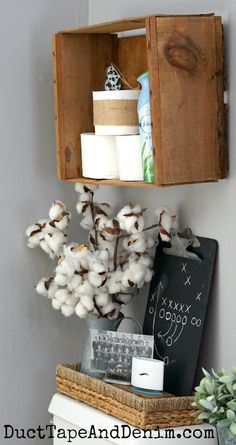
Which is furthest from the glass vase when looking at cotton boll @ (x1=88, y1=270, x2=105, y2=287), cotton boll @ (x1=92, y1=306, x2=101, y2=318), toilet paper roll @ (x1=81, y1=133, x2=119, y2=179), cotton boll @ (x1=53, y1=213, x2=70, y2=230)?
toilet paper roll @ (x1=81, y1=133, x2=119, y2=179)

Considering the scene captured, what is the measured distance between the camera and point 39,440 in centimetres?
227

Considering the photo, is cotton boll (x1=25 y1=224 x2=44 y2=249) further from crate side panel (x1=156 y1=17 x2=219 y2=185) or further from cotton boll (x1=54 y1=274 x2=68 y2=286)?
crate side panel (x1=156 y1=17 x2=219 y2=185)

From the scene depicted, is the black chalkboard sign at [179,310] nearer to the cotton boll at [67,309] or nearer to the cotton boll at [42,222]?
the cotton boll at [67,309]

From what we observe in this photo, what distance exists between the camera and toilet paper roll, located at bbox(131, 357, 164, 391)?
1.86 meters

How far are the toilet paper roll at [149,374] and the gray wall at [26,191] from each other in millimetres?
447

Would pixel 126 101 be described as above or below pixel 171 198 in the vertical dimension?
above

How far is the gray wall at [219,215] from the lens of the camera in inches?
71.1

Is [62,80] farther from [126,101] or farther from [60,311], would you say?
[60,311]

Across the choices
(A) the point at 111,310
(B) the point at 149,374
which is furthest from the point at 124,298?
(B) the point at 149,374

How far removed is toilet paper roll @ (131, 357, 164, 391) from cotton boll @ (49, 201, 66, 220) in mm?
413

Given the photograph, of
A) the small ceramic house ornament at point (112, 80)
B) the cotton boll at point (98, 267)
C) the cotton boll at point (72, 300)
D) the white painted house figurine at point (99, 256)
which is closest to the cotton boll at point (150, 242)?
the white painted house figurine at point (99, 256)

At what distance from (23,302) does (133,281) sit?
37cm

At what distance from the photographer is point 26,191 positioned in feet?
7.30

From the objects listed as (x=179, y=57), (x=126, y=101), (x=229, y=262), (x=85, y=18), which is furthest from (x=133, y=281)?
(x=85, y=18)
